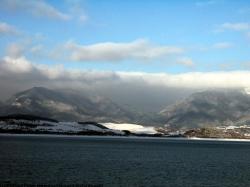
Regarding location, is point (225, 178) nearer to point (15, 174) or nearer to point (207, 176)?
point (207, 176)

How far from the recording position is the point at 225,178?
11131cm

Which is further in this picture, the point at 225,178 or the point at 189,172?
the point at 189,172

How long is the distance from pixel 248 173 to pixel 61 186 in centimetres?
5894

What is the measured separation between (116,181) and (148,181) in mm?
6776

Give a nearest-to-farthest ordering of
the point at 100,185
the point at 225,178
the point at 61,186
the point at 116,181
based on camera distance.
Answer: the point at 61,186
the point at 100,185
the point at 116,181
the point at 225,178

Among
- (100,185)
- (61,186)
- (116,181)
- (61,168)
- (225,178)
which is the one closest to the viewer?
(61,186)

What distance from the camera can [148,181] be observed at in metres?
99.8

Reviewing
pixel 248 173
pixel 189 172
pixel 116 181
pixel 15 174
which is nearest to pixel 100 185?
pixel 116 181

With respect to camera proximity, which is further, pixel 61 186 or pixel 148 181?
pixel 148 181

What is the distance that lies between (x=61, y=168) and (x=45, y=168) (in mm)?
3989

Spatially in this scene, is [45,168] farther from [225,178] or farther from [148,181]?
[225,178]

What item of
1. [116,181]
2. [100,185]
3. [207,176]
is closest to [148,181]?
[116,181]

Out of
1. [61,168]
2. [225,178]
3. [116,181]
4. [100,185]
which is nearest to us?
[100,185]

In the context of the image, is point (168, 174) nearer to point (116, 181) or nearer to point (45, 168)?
point (116, 181)
